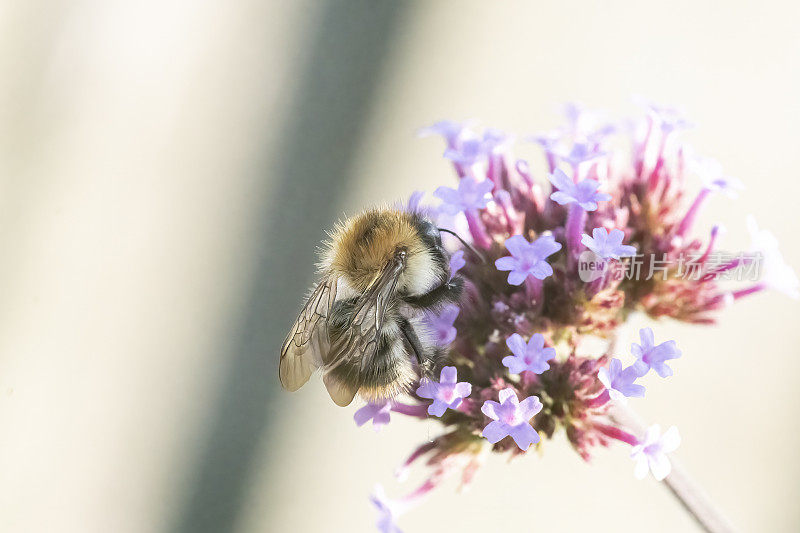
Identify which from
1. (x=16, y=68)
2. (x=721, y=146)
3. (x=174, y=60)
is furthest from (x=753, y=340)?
(x=16, y=68)

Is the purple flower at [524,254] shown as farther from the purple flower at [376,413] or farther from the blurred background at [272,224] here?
the blurred background at [272,224]

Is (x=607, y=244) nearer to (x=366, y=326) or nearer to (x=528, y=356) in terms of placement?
(x=528, y=356)

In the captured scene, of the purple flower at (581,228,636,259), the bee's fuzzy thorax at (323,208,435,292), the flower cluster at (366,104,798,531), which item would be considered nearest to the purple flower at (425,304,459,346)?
the flower cluster at (366,104,798,531)

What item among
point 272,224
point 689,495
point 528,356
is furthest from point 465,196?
point 272,224

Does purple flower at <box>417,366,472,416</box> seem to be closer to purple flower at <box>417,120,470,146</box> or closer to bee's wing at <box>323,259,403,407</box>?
bee's wing at <box>323,259,403,407</box>

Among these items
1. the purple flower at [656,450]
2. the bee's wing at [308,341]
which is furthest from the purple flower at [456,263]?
the purple flower at [656,450]

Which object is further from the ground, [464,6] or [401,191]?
[464,6]

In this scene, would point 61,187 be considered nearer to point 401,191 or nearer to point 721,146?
point 401,191
